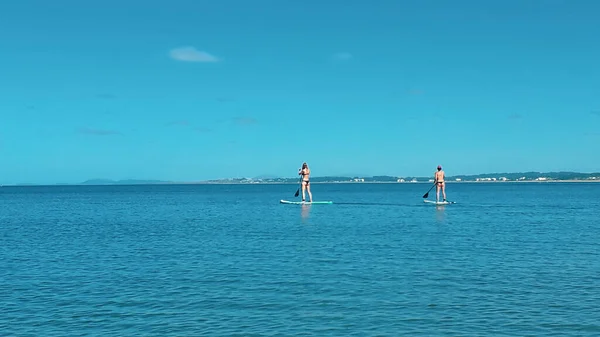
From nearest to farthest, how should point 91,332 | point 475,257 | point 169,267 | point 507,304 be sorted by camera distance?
1. point 91,332
2. point 507,304
3. point 169,267
4. point 475,257

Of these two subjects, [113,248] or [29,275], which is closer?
[29,275]

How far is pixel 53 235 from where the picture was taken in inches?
1518

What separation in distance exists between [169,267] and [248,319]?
896 cm

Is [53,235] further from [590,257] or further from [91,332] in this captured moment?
[590,257]

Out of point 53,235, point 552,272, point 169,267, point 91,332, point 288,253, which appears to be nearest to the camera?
point 91,332

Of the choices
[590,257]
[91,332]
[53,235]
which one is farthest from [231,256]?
[53,235]

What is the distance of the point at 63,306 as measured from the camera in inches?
689

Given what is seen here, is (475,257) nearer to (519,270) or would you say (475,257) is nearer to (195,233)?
(519,270)

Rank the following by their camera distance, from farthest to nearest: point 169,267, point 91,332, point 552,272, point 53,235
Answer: point 53,235 → point 169,267 → point 552,272 → point 91,332

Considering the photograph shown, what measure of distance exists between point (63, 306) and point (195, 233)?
70.1 ft

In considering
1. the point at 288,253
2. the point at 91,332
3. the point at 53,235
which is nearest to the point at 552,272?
the point at 288,253

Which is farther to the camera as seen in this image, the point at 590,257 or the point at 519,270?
the point at 590,257

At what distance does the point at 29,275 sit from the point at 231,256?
24.8 feet

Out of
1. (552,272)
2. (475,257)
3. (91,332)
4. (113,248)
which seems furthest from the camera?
(113,248)
